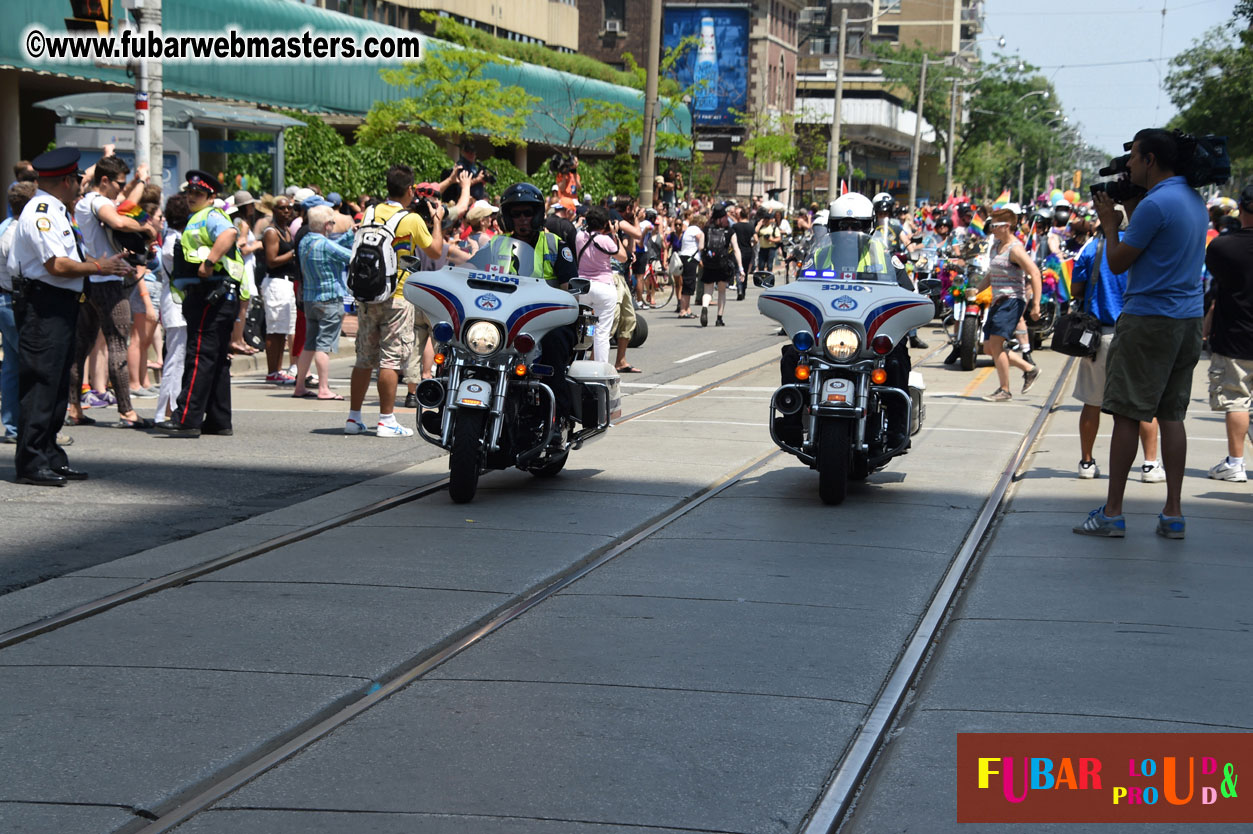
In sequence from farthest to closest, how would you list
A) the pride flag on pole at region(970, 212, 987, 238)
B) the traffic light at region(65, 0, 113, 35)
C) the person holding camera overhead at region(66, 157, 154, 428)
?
the pride flag on pole at region(970, 212, 987, 238) < the traffic light at region(65, 0, 113, 35) < the person holding camera overhead at region(66, 157, 154, 428)

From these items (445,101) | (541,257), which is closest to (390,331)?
(541,257)

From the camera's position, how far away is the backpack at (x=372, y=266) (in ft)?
38.4

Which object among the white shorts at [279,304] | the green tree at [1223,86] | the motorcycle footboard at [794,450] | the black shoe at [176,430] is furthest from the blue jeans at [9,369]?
the green tree at [1223,86]

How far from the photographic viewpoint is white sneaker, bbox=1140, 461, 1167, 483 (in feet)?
35.2

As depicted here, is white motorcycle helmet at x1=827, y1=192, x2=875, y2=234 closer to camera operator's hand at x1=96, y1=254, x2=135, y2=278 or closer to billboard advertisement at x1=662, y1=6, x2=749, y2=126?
camera operator's hand at x1=96, y1=254, x2=135, y2=278

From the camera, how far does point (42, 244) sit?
9.60 m

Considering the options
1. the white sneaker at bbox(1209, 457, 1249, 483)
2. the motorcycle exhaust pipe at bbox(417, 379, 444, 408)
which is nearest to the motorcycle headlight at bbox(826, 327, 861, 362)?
the motorcycle exhaust pipe at bbox(417, 379, 444, 408)

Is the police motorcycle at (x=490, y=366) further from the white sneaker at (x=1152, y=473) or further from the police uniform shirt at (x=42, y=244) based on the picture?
the white sneaker at (x=1152, y=473)

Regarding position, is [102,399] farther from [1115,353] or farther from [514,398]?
[1115,353]

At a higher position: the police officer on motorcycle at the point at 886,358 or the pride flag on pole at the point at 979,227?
the pride flag on pole at the point at 979,227

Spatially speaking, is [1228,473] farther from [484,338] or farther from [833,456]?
[484,338]

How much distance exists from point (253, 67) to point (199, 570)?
2884 centimetres

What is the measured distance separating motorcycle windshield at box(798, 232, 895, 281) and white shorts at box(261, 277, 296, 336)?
21.5 feet

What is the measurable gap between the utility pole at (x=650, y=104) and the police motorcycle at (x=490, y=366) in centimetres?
2059
